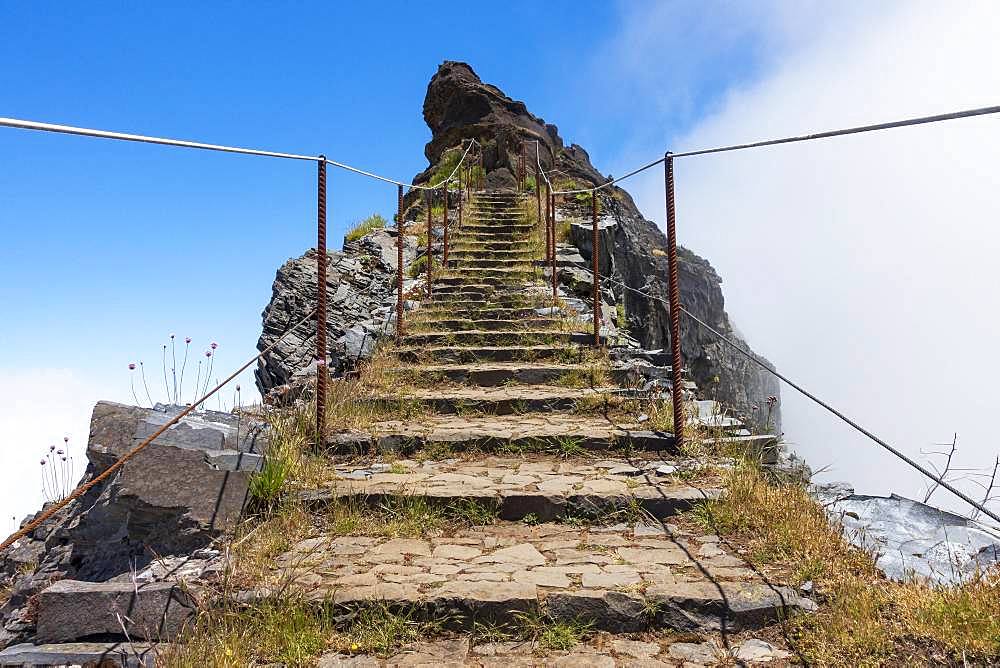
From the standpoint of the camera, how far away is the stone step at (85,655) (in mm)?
2504

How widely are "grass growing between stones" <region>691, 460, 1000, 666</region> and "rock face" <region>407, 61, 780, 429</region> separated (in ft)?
28.6

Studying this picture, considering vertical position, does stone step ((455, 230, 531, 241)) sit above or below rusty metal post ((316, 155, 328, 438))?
above

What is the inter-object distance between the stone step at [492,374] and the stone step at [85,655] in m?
3.99

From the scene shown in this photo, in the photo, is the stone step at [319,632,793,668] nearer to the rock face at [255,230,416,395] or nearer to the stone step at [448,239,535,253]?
the rock face at [255,230,416,395]

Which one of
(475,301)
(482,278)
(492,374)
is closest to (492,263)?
(482,278)

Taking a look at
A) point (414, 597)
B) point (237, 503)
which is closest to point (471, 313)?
point (237, 503)

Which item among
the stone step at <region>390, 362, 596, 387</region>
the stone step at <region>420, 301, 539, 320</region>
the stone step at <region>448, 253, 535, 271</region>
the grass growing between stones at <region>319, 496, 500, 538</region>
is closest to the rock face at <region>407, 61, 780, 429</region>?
the stone step at <region>448, 253, 535, 271</region>

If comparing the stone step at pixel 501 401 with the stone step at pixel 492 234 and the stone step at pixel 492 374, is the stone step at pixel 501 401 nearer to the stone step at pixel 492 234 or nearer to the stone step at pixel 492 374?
the stone step at pixel 492 374

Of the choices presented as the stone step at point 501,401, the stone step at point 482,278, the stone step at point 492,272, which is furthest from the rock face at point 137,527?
the stone step at point 492,272

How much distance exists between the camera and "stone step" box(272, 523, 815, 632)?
2.82 metres

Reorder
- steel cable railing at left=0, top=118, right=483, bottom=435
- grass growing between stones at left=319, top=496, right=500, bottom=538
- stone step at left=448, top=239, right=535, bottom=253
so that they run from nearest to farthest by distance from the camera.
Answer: steel cable railing at left=0, top=118, right=483, bottom=435 → grass growing between stones at left=319, top=496, right=500, bottom=538 → stone step at left=448, top=239, right=535, bottom=253

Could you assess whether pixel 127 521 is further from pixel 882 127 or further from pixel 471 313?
pixel 471 313

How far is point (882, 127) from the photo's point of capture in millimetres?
2727

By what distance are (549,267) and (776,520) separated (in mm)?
7263
